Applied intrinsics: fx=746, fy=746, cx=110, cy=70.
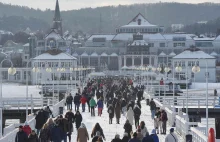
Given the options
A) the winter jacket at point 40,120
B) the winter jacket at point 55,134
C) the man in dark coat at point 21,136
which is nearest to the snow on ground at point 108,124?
the winter jacket at point 40,120

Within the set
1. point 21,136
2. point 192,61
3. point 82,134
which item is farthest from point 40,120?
point 192,61

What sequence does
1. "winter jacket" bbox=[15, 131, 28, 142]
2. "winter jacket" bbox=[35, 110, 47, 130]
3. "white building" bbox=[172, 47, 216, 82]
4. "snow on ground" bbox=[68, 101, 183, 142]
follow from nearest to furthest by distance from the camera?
"winter jacket" bbox=[15, 131, 28, 142] → "winter jacket" bbox=[35, 110, 47, 130] → "snow on ground" bbox=[68, 101, 183, 142] → "white building" bbox=[172, 47, 216, 82]

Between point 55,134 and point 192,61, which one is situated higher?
point 192,61

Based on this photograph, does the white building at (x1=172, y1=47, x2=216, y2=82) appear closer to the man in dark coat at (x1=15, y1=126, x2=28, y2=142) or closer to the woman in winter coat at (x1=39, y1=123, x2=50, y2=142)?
the woman in winter coat at (x1=39, y1=123, x2=50, y2=142)

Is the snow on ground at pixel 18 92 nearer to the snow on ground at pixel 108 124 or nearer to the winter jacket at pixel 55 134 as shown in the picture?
the snow on ground at pixel 108 124

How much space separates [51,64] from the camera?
97125 millimetres

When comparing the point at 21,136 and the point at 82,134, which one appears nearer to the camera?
the point at 21,136

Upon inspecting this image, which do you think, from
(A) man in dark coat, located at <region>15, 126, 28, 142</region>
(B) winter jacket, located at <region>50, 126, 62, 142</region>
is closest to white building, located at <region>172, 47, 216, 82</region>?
(B) winter jacket, located at <region>50, 126, 62, 142</region>

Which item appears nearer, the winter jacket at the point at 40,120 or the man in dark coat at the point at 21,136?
the man in dark coat at the point at 21,136

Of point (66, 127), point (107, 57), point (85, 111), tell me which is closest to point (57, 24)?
point (107, 57)

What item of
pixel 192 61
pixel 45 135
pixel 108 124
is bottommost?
pixel 108 124

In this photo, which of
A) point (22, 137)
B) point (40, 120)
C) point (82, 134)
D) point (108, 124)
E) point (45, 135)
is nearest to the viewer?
point (22, 137)

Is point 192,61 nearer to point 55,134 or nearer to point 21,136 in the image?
point 55,134

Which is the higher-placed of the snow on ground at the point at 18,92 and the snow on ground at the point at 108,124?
the snow on ground at the point at 108,124
